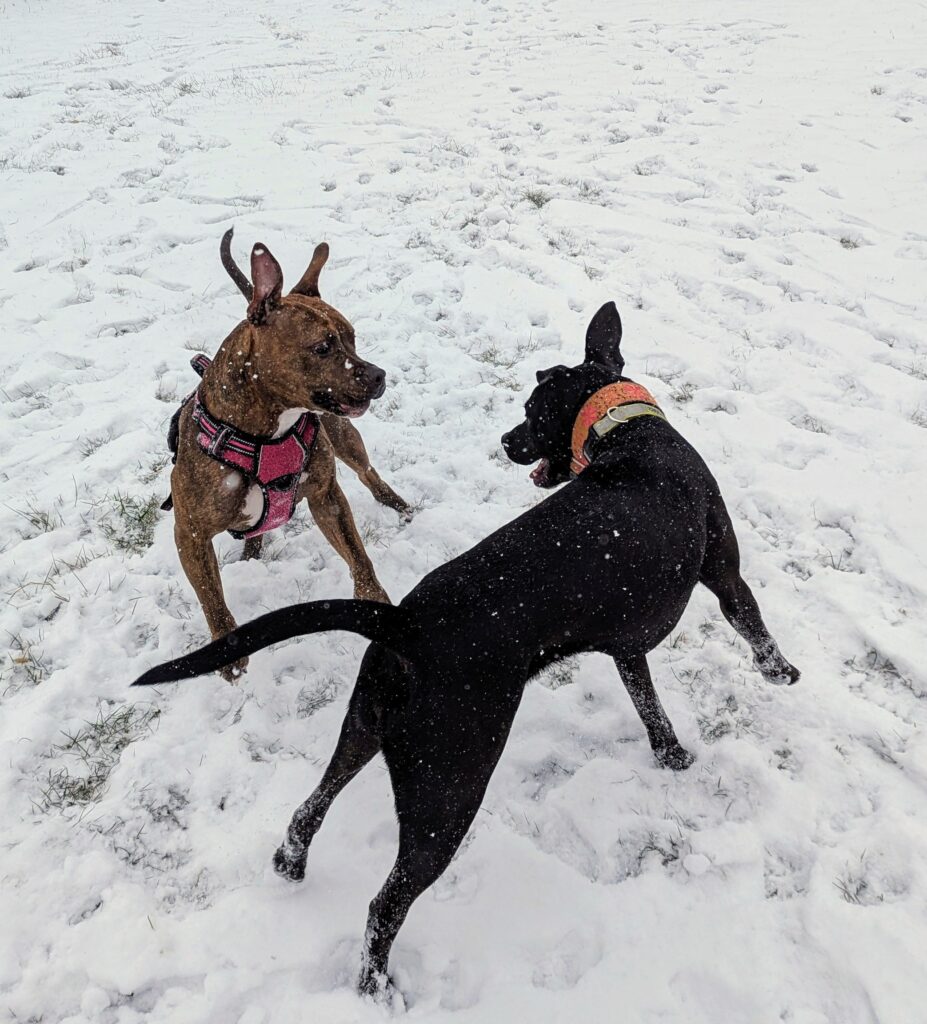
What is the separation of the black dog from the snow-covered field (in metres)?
0.40

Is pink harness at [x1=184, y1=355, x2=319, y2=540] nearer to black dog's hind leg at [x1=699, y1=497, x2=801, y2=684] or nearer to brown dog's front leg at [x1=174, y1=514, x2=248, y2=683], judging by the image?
brown dog's front leg at [x1=174, y1=514, x2=248, y2=683]

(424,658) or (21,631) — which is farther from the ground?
(424,658)

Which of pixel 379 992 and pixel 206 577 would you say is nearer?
pixel 379 992

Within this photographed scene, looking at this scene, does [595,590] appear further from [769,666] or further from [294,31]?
[294,31]

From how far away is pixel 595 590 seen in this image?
7.01ft

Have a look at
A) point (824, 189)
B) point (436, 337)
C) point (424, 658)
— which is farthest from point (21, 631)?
point (824, 189)

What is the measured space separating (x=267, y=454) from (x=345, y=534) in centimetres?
62

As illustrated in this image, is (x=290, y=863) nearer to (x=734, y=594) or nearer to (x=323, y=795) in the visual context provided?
(x=323, y=795)

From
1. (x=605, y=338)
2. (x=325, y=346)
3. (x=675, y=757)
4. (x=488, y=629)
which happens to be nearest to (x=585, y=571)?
(x=488, y=629)

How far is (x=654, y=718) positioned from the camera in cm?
274

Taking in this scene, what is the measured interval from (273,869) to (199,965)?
0.35 metres

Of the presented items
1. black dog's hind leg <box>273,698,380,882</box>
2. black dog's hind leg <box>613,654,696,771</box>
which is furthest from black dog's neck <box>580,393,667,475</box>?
black dog's hind leg <box>273,698,380,882</box>

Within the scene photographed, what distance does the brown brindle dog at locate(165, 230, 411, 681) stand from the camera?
277cm

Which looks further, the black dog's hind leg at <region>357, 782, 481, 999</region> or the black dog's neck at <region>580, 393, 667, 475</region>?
the black dog's neck at <region>580, 393, 667, 475</region>
